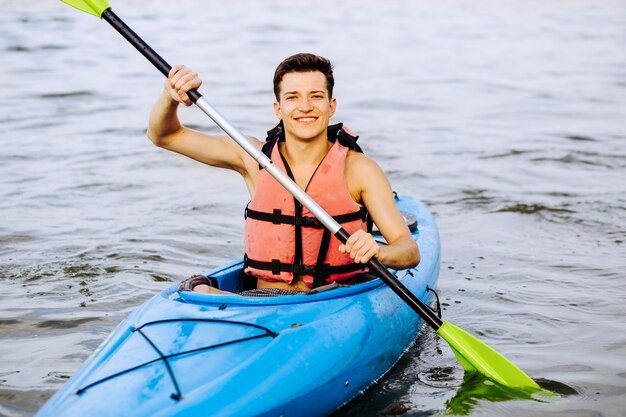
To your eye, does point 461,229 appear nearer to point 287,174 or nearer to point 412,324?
point 412,324

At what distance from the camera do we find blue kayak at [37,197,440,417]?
326 cm

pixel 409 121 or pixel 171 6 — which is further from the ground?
pixel 171 6

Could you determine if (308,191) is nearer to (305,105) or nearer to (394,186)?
(305,105)

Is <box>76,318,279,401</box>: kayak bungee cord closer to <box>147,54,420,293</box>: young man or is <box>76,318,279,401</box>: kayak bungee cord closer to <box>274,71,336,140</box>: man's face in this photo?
<box>147,54,420,293</box>: young man

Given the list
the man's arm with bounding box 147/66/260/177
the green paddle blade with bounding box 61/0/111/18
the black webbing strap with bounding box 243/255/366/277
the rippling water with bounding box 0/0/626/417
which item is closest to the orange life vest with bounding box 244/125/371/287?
the black webbing strap with bounding box 243/255/366/277

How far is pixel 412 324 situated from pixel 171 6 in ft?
69.9

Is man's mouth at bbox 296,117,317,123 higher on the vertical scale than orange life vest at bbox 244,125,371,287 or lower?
higher

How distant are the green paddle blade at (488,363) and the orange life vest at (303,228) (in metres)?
0.62

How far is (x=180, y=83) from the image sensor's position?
4.02 metres

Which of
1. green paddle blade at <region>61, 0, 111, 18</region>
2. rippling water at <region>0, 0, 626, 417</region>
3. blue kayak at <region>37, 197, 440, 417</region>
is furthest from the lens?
rippling water at <region>0, 0, 626, 417</region>

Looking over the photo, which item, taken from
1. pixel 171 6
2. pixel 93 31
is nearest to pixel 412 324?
pixel 93 31

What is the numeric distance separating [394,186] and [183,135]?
174 inches

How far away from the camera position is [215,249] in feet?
21.6

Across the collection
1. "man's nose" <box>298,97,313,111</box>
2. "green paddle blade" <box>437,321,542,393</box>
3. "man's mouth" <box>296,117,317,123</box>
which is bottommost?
"green paddle blade" <box>437,321,542,393</box>
